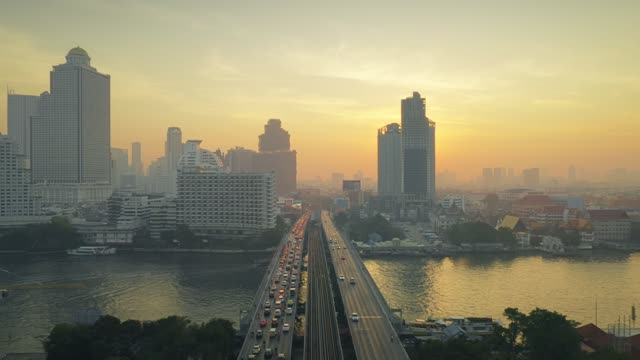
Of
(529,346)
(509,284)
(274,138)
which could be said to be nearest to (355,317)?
(529,346)

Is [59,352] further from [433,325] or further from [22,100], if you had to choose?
[22,100]

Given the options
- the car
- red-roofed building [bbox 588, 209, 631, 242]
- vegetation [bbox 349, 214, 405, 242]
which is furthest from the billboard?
the car

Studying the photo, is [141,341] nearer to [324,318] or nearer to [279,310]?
[279,310]

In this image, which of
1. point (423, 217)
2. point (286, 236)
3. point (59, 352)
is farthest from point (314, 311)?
point (423, 217)

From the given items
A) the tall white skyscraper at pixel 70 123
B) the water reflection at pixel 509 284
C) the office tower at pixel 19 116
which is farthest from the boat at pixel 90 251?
the office tower at pixel 19 116

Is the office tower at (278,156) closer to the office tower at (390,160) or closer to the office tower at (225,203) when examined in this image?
the office tower at (390,160)

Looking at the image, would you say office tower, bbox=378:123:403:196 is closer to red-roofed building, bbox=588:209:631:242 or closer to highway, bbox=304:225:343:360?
red-roofed building, bbox=588:209:631:242

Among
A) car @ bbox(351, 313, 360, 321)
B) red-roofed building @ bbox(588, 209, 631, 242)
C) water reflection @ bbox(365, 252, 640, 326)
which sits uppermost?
red-roofed building @ bbox(588, 209, 631, 242)
